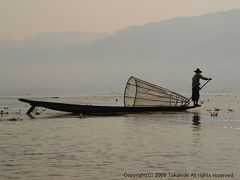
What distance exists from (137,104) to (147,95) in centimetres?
100

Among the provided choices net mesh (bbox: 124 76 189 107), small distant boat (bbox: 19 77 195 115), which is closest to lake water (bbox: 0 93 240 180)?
small distant boat (bbox: 19 77 195 115)

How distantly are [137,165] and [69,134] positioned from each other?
9.23 meters

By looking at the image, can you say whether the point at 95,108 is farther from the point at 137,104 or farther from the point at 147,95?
the point at 147,95

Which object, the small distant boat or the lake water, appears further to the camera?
the small distant boat

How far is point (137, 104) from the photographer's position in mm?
37562

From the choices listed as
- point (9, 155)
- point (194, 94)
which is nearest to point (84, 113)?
point (194, 94)

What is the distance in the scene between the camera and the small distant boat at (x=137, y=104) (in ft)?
117

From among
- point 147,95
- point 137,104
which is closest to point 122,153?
point 137,104

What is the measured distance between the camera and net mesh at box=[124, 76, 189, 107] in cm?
3684

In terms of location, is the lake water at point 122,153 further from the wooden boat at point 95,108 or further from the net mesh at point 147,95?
the net mesh at point 147,95

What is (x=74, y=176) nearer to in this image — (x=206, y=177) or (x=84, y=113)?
(x=206, y=177)

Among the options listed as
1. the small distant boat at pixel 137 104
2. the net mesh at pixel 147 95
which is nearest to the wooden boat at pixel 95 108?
the small distant boat at pixel 137 104

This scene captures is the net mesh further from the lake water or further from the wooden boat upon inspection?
Answer: the lake water

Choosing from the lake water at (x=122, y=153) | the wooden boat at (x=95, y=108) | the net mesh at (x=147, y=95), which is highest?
the net mesh at (x=147, y=95)
